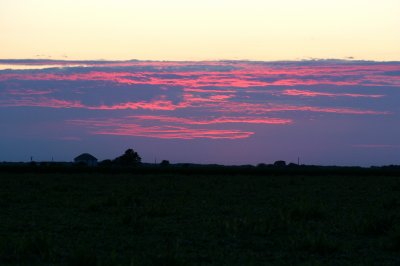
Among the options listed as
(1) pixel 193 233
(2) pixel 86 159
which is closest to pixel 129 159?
(2) pixel 86 159

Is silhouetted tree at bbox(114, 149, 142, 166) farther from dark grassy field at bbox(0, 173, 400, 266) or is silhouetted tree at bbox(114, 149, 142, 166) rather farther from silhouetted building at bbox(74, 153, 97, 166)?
dark grassy field at bbox(0, 173, 400, 266)

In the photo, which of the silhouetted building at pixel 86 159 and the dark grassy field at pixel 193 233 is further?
the silhouetted building at pixel 86 159

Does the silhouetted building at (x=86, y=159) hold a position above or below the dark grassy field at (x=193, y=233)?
above

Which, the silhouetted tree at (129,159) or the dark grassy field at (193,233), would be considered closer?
the dark grassy field at (193,233)

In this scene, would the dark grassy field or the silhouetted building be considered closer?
the dark grassy field

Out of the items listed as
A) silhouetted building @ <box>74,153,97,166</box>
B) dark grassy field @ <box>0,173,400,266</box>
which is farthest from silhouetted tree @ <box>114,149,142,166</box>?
dark grassy field @ <box>0,173,400,266</box>

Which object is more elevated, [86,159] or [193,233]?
[86,159]

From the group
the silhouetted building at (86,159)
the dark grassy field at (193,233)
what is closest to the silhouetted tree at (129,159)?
the silhouetted building at (86,159)

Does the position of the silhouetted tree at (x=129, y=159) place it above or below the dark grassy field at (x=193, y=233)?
above

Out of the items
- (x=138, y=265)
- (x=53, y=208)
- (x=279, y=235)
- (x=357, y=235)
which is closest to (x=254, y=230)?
(x=279, y=235)

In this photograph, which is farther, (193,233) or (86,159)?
(86,159)

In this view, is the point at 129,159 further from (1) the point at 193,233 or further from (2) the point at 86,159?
(1) the point at 193,233

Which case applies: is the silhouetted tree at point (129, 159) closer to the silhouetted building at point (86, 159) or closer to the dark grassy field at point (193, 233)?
the silhouetted building at point (86, 159)

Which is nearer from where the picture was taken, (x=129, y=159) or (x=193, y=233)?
(x=193, y=233)
